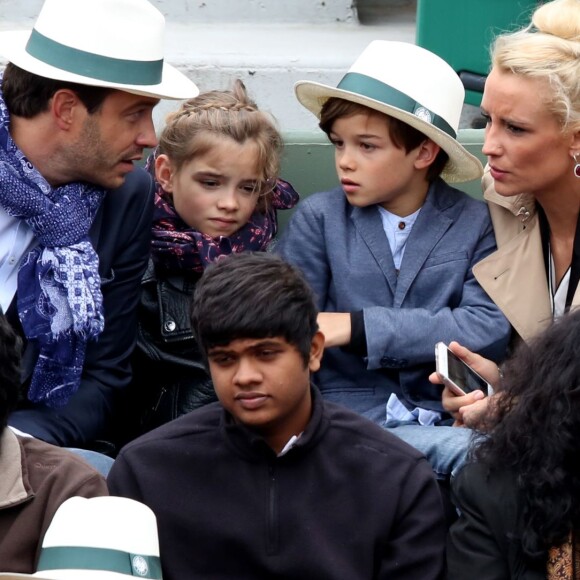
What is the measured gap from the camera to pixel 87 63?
354 centimetres

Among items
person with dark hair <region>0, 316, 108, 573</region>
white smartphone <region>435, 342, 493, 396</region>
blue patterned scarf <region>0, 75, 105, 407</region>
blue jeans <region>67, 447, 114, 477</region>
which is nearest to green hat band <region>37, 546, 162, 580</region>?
person with dark hair <region>0, 316, 108, 573</region>

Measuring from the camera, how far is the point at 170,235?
3.79 metres

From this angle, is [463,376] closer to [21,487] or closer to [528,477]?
[528,477]

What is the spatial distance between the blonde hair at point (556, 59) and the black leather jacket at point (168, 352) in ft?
3.26

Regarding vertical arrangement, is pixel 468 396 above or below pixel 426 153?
below

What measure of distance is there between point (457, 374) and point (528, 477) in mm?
665

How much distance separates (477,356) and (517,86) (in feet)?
2.26

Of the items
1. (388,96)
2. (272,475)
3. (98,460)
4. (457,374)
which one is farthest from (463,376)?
(98,460)

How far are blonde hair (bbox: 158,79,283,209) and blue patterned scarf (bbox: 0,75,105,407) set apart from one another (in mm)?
389

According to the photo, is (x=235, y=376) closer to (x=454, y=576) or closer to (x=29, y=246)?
(x=454, y=576)

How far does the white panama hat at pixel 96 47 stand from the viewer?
11.6 feet

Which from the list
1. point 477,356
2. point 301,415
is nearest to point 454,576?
point 301,415

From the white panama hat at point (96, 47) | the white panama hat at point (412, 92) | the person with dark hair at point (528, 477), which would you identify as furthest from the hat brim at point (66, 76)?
the person with dark hair at point (528, 477)

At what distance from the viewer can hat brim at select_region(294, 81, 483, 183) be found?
3.64 m
